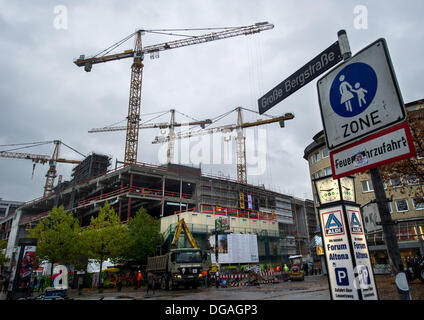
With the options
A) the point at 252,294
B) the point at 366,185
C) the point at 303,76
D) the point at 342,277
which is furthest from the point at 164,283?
the point at 366,185

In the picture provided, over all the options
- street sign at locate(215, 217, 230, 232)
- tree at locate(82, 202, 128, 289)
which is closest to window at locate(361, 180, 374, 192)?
street sign at locate(215, 217, 230, 232)

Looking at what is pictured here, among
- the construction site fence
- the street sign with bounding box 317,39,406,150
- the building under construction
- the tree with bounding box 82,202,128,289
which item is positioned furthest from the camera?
the building under construction

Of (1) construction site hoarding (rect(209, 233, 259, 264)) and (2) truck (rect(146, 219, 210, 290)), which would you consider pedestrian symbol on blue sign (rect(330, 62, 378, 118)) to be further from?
(1) construction site hoarding (rect(209, 233, 259, 264))

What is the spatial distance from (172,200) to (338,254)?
4322cm

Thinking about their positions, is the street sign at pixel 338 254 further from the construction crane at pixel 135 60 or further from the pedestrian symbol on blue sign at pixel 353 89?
the construction crane at pixel 135 60

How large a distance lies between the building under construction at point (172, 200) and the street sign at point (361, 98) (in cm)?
3235

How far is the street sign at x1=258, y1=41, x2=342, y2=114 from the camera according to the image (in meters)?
4.04

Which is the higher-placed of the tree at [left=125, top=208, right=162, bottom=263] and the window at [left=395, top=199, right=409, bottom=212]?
the window at [left=395, top=199, right=409, bottom=212]

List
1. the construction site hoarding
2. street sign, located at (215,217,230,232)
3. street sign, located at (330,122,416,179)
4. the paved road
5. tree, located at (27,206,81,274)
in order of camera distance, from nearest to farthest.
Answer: street sign, located at (330,122,416,179) < the paved road < street sign, located at (215,217,230,232) < tree, located at (27,206,81,274) < the construction site hoarding

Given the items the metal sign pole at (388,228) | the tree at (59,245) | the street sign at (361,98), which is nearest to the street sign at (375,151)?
the street sign at (361,98)

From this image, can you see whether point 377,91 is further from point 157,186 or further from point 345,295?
point 157,186

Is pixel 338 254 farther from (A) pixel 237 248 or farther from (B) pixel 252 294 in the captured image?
(A) pixel 237 248

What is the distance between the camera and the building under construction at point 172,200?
43031 mm

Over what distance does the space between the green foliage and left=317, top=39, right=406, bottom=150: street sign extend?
2820 cm
